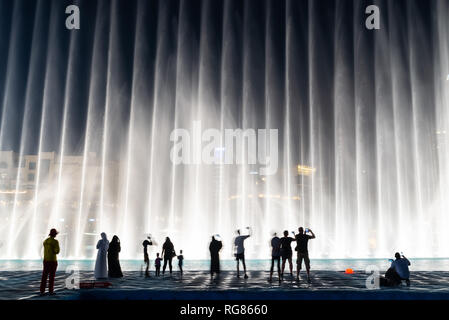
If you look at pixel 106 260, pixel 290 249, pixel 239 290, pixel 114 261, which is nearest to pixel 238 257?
pixel 290 249

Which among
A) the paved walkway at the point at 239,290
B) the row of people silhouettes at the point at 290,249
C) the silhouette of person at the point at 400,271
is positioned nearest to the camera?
the paved walkway at the point at 239,290

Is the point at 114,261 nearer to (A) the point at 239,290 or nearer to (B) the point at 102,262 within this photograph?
(B) the point at 102,262

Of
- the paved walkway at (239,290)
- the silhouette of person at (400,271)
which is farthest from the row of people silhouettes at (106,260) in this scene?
the silhouette of person at (400,271)

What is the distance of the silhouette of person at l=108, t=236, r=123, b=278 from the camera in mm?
13555

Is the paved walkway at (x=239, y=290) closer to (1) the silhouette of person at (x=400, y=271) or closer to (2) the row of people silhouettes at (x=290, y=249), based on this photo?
(1) the silhouette of person at (x=400, y=271)

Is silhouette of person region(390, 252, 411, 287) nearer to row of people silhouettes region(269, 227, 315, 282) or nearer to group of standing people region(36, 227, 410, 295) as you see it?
group of standing people region(36, 227, 410, 295)

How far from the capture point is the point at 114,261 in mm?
13766

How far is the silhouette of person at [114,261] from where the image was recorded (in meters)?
13.6

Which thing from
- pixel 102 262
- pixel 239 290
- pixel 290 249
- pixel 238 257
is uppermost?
pixel 290 249

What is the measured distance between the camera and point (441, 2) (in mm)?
35688

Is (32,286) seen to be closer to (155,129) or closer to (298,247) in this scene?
(298,247)

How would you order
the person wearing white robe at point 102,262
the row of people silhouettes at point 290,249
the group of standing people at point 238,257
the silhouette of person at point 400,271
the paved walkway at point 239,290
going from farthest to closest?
the person wearing white robe at point 102,262, the row of people silhouettes at point 290,249, the silhouette of person at point 400,271, the group of standing people at point 238,257, the paved walkway at point 239,290
